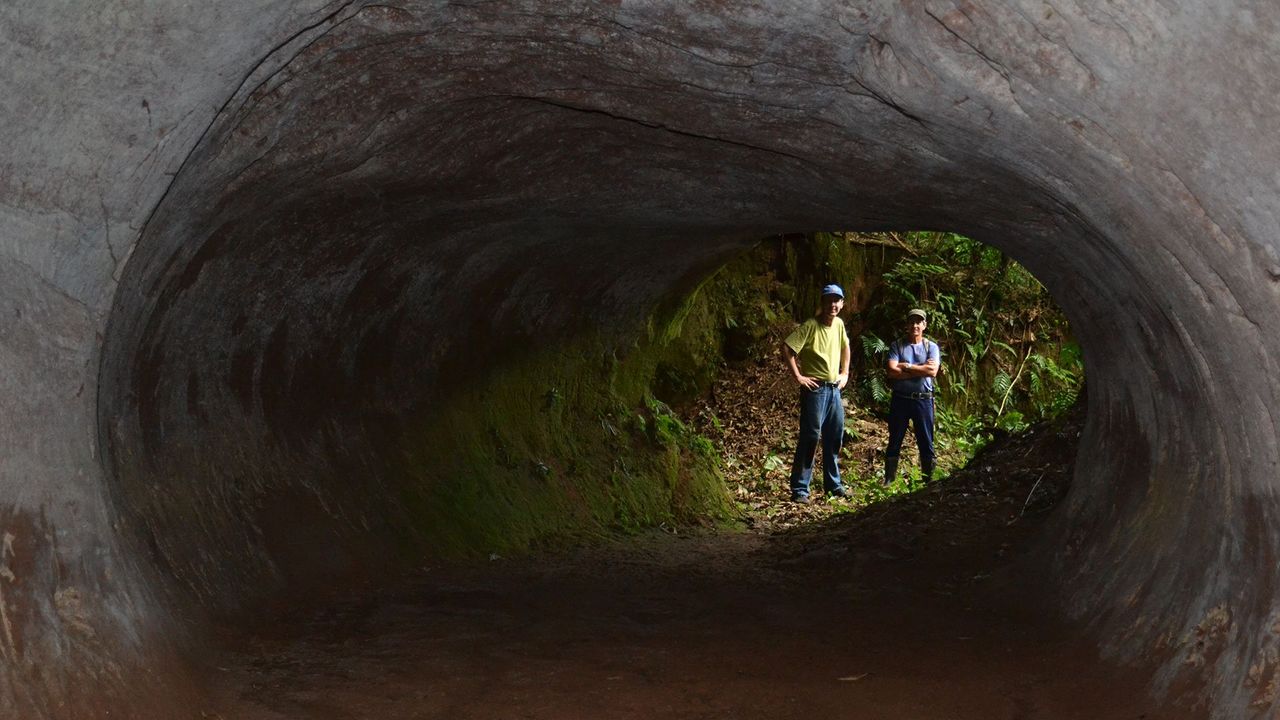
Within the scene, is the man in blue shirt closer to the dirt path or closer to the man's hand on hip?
the man's hand on hip

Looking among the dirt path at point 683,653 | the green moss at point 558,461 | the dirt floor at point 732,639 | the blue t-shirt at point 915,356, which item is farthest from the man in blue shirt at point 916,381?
the dirt path at point 683,653

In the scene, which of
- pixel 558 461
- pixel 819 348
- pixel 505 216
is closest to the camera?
pixel 505 216

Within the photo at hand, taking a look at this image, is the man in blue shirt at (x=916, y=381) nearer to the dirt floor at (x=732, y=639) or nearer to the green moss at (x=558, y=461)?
the green moss at (x=558, y=461)

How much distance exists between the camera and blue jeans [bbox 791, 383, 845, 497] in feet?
38.4

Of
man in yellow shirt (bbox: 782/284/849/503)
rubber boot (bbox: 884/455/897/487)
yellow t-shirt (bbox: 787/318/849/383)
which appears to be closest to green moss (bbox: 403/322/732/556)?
man in yellow shirt (bbox: 782/284/849/503)

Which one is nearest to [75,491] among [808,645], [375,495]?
[808,645]

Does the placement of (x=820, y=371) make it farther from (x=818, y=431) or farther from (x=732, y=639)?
(x=732, y=639)

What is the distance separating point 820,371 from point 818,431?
62 cm

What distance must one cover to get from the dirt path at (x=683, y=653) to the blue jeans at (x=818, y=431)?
12.4 feet

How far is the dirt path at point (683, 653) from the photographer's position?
A: 4726 millimetres

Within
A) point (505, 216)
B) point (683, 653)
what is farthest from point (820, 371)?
point (683, 653)

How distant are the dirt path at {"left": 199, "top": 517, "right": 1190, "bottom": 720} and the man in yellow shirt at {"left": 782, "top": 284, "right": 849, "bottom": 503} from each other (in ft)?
12.5

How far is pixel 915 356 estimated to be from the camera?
1174cm

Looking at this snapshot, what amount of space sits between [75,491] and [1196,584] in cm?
418
